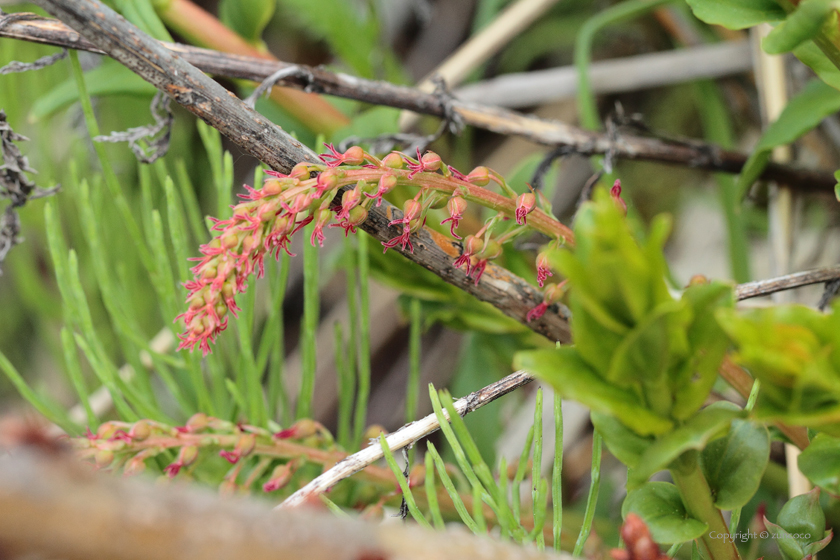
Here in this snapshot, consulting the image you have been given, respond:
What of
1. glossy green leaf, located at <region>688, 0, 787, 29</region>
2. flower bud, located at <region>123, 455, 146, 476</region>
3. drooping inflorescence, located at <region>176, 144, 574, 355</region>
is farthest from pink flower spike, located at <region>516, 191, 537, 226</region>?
flower bud, located at <region>123, 455, 146, 476</region>

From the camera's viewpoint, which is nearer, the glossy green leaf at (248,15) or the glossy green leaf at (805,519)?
the glossy green leaf at (805,519)

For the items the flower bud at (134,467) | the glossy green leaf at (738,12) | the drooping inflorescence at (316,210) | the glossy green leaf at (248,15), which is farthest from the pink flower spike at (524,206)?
the glossy green leaf at (248,15)

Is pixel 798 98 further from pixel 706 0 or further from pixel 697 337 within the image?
pixel 697 337

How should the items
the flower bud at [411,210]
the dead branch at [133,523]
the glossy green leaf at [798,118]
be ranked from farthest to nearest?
the glossy green leaf at [798,118] < the flower bud at [411,210] < the dead branch at [133,523]

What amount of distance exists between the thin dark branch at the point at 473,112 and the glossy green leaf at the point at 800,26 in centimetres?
21

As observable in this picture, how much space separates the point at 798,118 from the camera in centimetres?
38

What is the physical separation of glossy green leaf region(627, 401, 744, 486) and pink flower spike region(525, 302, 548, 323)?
0.12 m

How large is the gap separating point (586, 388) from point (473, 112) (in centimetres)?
31

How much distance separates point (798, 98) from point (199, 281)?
1.30 ft

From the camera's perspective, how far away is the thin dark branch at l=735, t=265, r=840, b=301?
276 mm

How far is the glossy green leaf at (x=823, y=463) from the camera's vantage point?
18cm

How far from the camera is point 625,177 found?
0.79 m

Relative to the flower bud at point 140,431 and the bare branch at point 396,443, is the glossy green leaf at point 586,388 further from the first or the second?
the flower bud at point 140,431

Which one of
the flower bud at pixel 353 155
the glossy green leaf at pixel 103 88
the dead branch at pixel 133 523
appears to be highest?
the glossy green leaf at pixel 103 88
